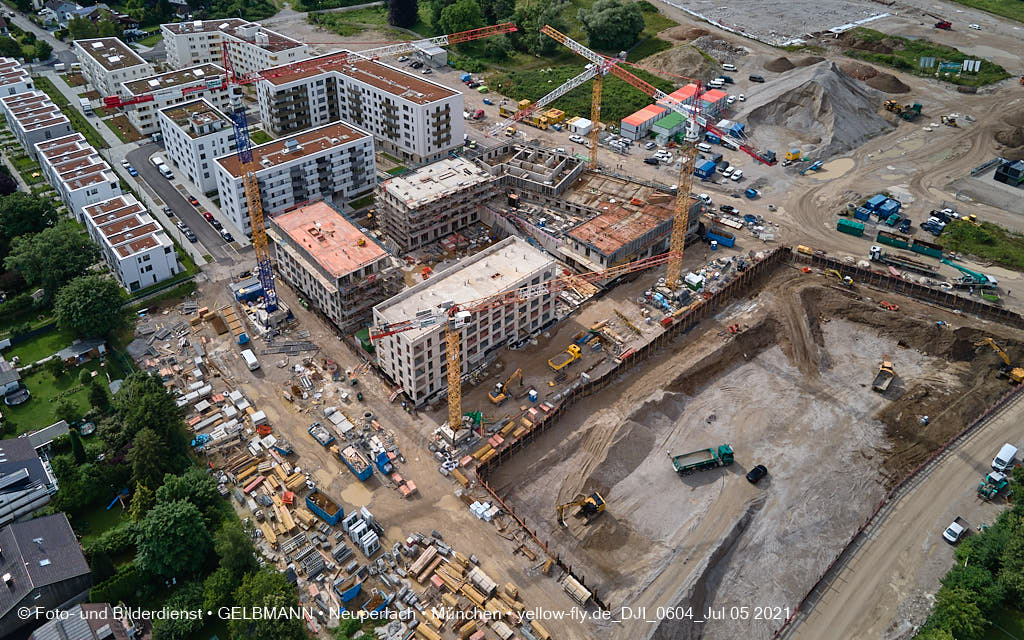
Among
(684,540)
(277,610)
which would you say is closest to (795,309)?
(684,540)

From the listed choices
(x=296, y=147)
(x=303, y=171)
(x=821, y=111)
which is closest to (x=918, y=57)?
(x=821, y=111)

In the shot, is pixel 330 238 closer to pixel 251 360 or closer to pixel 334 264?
pixel 334 264

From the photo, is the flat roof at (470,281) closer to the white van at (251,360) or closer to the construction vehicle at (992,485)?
the white van at (251,360)

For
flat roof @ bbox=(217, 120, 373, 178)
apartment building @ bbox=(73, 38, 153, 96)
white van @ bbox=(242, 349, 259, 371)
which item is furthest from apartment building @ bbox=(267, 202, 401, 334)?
apartment building @ bbox=(73, 38, 153, 96)

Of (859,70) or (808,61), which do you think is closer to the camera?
(859,70)

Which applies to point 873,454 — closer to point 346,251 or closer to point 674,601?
point 674,601

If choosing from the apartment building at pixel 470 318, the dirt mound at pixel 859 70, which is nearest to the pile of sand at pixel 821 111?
the dirt mound at pixel 859 70

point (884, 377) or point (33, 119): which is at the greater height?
point (33, 119)

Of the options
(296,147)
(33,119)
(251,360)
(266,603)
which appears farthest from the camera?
(33,119)
